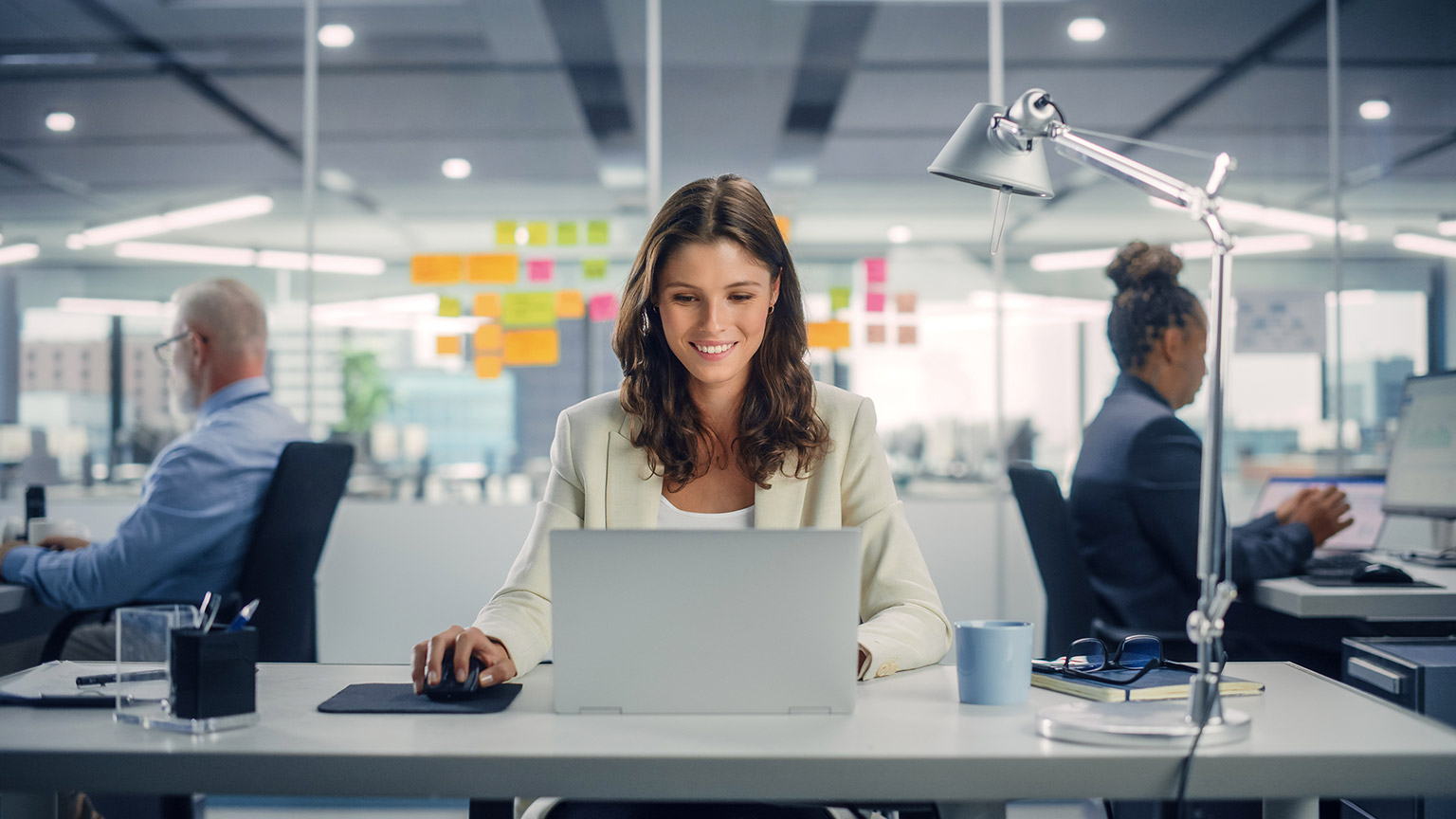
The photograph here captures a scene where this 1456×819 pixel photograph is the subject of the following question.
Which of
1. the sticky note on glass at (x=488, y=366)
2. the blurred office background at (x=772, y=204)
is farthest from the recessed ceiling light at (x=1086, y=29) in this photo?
the sticky note on glass at (x=488, y=366)

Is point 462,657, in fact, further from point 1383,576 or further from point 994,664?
point 1383,576

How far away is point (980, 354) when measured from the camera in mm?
3879

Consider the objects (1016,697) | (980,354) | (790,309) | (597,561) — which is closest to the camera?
(597,561)

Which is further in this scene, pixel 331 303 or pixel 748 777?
pixel 331 303

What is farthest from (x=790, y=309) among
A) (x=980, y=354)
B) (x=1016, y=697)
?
(x=980, y=354)

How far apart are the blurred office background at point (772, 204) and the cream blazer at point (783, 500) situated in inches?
84.2

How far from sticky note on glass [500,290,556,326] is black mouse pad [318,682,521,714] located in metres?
2.64

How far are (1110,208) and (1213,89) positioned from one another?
0.61 m

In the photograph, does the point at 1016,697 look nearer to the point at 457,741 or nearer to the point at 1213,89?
the point at 457,741

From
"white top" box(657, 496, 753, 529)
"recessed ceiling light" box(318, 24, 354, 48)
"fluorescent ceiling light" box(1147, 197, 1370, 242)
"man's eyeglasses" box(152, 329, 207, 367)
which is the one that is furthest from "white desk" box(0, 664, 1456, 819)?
"recessed ceiling light" box(318, 24, 354, 48)

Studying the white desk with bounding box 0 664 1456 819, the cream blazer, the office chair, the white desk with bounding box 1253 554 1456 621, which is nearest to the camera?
the white desk with bounding box 0 664 1456 819

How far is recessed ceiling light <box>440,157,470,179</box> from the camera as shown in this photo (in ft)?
13.1

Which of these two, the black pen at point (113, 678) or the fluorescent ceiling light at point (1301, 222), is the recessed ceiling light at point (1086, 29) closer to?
the fluorescent ceiling light at point (1301, 222)

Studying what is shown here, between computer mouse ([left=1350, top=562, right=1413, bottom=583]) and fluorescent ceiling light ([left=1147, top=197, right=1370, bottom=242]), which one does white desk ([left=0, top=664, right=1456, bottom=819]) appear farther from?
fluorescent ceiling light ([left=1147, top=197, right=1370, bottom=242])
